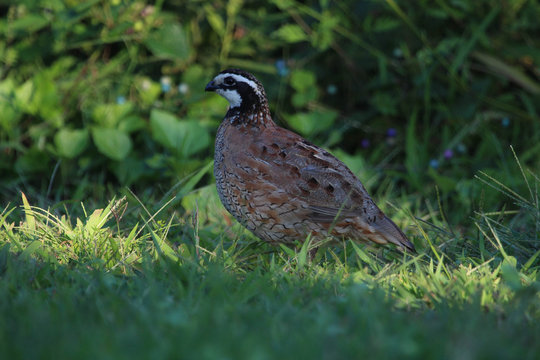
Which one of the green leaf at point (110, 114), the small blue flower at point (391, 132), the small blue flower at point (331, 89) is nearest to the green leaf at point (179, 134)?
the green leaf at point (110, 114)

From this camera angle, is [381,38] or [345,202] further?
[381,38]

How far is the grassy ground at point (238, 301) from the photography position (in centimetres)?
213

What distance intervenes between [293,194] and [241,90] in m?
0.85

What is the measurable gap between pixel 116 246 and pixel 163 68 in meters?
3.13

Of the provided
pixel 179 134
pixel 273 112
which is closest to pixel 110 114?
pixel 179 134

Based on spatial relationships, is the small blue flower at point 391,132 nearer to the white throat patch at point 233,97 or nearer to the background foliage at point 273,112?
the background foliage at point 273,112

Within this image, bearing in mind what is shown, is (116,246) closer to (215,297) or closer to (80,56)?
(215,297)

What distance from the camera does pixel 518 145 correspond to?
5926mm

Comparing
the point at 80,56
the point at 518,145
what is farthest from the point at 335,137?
the point at 80,56

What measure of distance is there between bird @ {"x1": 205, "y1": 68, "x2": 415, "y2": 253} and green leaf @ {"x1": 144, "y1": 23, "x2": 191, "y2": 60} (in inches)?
79.1

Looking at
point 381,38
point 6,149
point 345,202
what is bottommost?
point 6,149

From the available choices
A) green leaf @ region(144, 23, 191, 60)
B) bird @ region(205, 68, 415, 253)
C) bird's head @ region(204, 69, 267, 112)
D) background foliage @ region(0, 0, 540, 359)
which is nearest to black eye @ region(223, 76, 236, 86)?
bird's head @ region(204, 69, 267, 112)

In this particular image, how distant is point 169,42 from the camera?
581 centimetres

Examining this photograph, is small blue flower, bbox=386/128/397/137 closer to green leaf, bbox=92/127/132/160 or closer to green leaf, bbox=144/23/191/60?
green leaf, bbox=144/23/191/60
